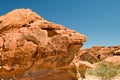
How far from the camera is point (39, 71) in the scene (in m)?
29.5

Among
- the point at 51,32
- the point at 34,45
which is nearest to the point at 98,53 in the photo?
the point at 51,32

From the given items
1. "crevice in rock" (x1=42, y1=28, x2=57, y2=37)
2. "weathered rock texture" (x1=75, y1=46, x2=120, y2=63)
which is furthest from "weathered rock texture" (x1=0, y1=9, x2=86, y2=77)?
"weathered rock texture" (x1=75, y1=46, x2=120, y2=63)

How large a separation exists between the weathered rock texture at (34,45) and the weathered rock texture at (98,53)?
4799cm

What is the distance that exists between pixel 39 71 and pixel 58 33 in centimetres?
467

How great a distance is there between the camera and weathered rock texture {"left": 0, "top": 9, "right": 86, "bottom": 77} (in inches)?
1114

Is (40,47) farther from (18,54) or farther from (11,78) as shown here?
(11,78)

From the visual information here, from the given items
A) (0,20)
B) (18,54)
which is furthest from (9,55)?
(0,20)

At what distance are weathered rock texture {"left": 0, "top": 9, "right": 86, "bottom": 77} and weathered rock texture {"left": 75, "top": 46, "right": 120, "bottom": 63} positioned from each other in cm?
4799

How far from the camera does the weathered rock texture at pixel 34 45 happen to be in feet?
92.8

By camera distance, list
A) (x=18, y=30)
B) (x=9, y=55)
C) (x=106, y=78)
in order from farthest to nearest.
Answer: (x=106, y=78) → (x=18, y=30) → (x=9, y=55)

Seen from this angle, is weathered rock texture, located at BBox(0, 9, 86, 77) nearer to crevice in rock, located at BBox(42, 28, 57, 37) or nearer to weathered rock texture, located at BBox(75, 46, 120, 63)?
crevice in rock, located at BBox(42, 28, 57, 37)

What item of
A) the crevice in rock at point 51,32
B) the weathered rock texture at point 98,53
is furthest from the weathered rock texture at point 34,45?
the weathered rock texture at point 98,53

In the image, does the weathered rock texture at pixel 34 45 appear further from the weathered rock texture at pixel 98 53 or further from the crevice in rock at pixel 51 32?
the weathered rock texture at pixel 98 53

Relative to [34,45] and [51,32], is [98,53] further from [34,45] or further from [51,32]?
[34,45]
